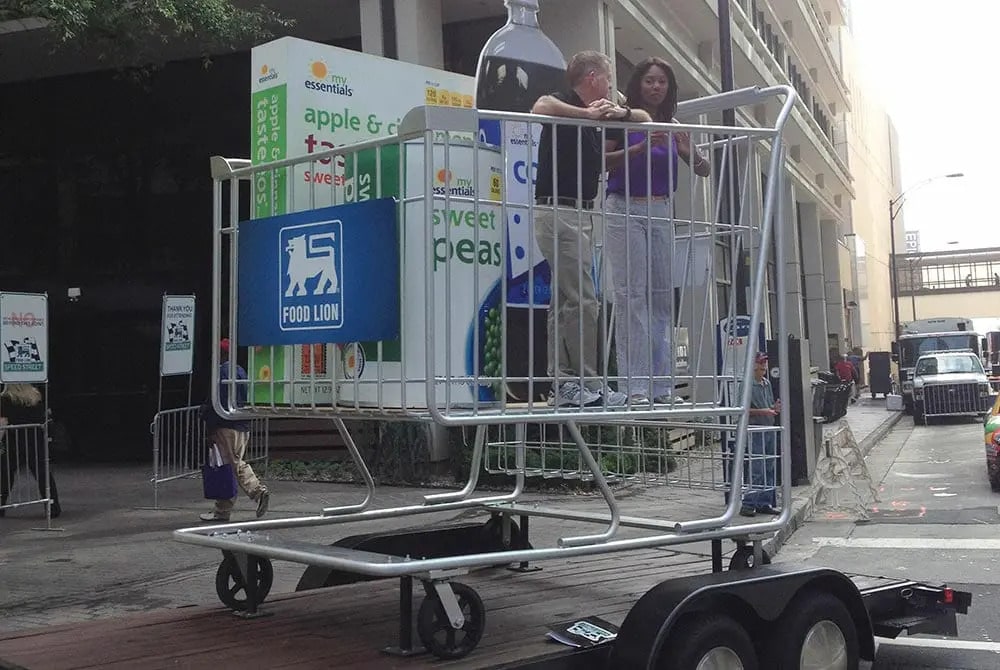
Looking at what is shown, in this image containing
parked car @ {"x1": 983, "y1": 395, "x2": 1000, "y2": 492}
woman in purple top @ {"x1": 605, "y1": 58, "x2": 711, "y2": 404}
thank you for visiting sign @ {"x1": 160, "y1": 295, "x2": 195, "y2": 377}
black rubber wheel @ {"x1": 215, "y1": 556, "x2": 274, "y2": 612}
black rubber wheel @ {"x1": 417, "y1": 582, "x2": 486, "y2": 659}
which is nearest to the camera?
black rubber wheel @ {"x1": 417, "y1": 582, "x2": 486, "y2": 659}

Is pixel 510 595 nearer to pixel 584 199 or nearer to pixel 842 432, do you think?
pixel 584 199

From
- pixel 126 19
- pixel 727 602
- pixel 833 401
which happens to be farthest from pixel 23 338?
pixel 833 401

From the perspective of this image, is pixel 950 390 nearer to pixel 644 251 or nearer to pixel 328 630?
pixel 644 251

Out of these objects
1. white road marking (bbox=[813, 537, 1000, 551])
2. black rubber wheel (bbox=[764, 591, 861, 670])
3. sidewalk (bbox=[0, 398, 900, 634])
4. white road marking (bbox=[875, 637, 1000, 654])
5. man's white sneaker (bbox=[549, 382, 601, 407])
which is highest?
man's white sneaker (bbox=[549, 382, 601, 407])

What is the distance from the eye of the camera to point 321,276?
3635 millimetres

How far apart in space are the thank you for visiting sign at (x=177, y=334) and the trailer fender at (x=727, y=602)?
33.2 ft

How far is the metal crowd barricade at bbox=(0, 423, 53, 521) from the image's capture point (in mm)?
11648

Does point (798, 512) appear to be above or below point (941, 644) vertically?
above

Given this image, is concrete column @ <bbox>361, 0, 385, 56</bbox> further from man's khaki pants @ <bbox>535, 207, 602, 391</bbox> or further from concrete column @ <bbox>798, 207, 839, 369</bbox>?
concrete column @ <bbox>798, 207, 839, 369</bbox>

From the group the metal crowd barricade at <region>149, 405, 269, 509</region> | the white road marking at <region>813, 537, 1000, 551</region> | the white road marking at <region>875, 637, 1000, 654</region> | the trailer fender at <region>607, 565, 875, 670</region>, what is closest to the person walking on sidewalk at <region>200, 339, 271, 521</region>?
the metal crowd barricade at <region>149, 405, 269, 509</region>

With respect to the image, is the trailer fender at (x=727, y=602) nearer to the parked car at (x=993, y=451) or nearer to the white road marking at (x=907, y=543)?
the white road marking at (x=907, y=543)

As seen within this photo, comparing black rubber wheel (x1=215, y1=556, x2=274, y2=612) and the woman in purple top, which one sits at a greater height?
the woman in purple top

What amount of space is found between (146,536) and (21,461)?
2.94m

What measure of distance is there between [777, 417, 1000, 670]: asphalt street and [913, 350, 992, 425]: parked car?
9.60 metres
